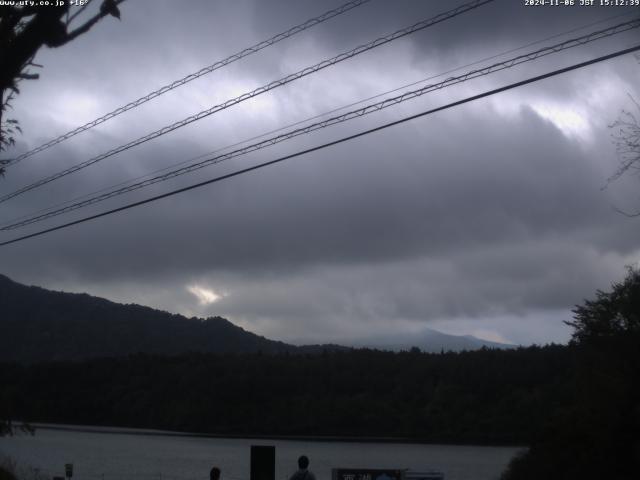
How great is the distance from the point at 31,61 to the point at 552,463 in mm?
20166

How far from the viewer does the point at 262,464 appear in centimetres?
1488

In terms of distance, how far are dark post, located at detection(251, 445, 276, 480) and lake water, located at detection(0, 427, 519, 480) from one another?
28927 millimetres

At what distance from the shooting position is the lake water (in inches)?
2058

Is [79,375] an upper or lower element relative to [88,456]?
upper

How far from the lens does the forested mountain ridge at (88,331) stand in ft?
462

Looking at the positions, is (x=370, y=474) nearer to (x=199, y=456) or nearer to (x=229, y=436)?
(x=199, y=456)

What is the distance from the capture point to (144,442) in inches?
3403

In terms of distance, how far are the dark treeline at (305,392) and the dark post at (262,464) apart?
61514mm

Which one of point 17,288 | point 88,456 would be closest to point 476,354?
point 88,456

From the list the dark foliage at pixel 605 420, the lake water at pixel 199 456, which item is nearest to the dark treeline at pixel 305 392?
the lake water at pixel 199 456

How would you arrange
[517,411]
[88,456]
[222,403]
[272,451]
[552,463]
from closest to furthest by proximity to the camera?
[272,451], [552,463], [88,456], [517,411], [222,403]

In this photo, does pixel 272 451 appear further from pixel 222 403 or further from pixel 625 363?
pixel 222 403

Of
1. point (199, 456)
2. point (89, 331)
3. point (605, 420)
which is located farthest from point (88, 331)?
point (605, 420)

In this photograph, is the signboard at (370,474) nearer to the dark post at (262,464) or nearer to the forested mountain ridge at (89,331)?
the dark post at (262,464)
